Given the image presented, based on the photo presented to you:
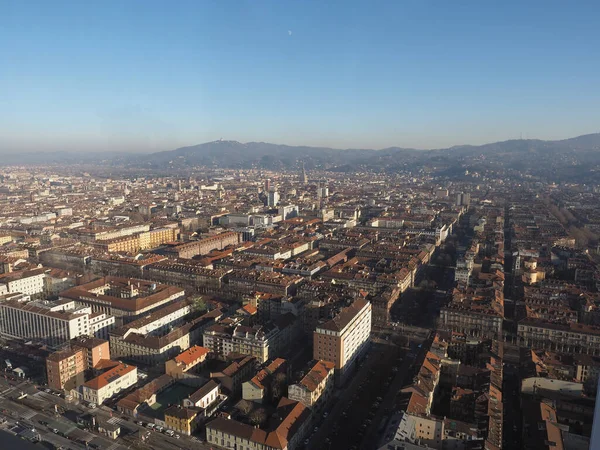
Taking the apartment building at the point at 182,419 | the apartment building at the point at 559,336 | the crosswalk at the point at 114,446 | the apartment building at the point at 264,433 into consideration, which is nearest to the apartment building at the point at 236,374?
the apartment building at the point at 182,419

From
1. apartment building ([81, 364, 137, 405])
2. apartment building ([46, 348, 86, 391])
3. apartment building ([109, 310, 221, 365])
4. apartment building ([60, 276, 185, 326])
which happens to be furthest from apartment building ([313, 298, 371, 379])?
apartment building ([60, 276, 185, 326])

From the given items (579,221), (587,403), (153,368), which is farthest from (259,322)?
(579,221)

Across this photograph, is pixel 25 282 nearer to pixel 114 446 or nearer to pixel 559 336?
pixel 114 446

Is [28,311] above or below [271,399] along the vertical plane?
above

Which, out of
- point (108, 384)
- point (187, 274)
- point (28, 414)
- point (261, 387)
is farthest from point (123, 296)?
point (261, 387)

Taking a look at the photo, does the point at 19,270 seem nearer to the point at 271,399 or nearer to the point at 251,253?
the point at 251,253

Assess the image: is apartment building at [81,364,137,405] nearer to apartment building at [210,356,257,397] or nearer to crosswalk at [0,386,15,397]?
crosswalk at [0,386,15,397]

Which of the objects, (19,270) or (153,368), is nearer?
(153,368)
